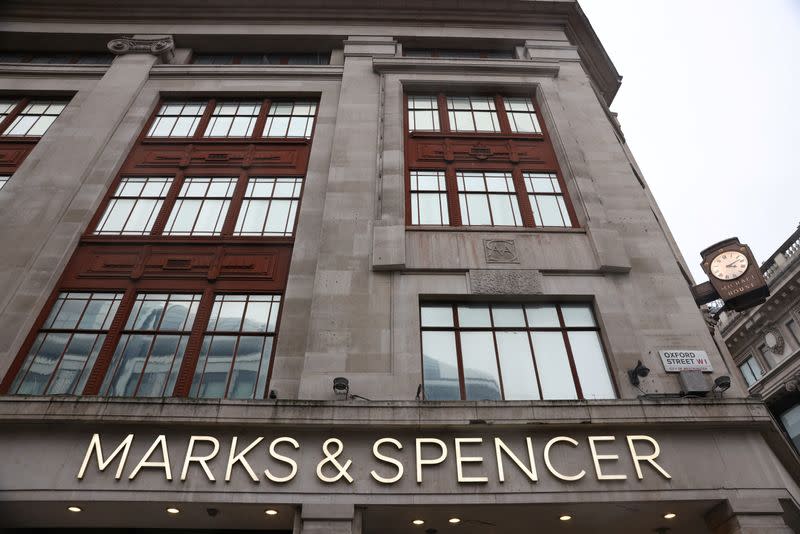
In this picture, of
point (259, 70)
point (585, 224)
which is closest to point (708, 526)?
point (585, 224)

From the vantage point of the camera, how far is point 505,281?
45.0ft

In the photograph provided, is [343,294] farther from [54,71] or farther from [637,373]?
[54,71]

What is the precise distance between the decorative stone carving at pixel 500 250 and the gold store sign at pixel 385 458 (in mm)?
5246

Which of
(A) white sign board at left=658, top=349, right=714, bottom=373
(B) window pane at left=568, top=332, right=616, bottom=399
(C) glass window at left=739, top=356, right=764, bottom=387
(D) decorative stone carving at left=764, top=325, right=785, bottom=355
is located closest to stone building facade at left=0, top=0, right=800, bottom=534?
(B) window pane at left=568, top=332, right=616, bottom=399

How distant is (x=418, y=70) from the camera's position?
20781 mm

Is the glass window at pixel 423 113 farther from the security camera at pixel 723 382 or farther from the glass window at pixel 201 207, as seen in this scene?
the security camera at pixel 723 382

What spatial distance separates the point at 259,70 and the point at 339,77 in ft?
11.1

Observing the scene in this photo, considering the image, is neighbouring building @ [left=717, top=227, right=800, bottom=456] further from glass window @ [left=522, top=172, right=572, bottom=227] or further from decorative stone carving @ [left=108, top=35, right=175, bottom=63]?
decorative stone carving @ [left=108, top=35, right=175, bottom=63]

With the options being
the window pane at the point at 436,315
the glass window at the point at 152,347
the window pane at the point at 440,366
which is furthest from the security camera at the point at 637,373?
the glass window at the point at 152,347

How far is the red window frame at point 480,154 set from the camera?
16984mm

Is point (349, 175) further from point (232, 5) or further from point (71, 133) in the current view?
point (232, 5)

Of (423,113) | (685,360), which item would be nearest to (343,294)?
(685,360)

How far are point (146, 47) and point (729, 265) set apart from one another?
24.0 metres

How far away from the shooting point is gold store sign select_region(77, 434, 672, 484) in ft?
33.1
